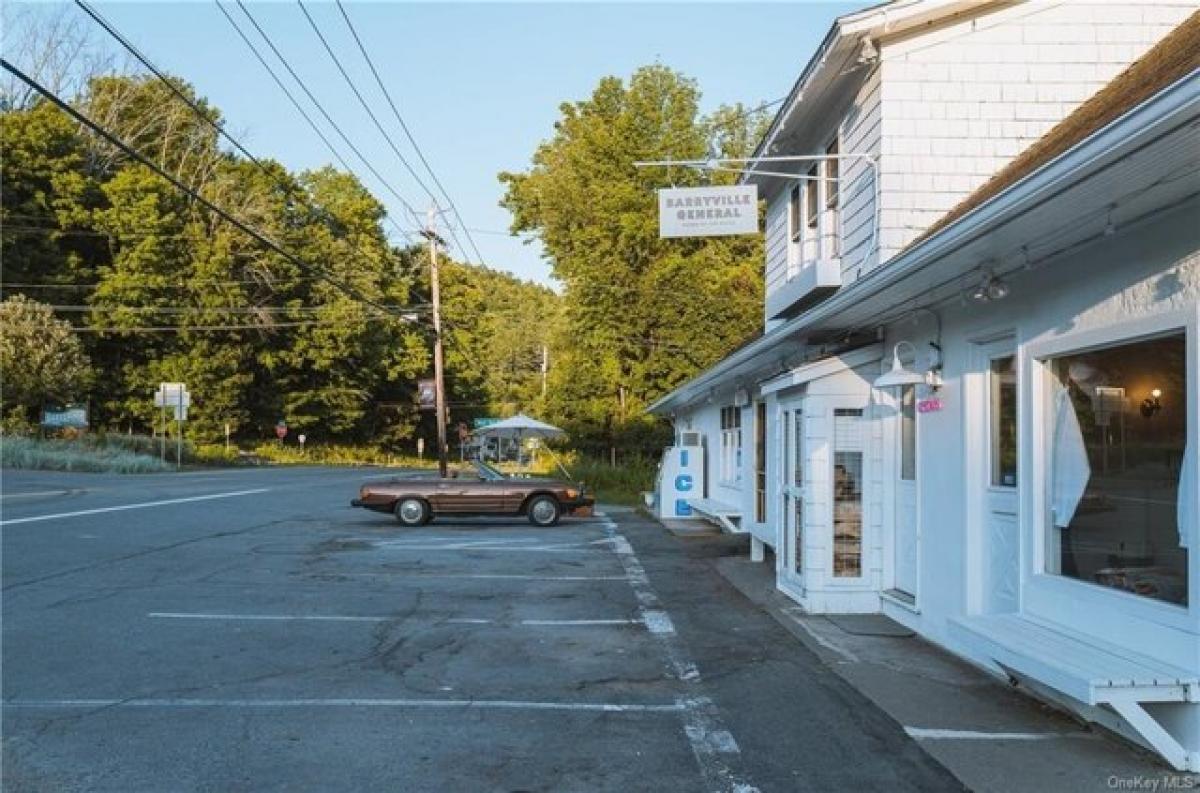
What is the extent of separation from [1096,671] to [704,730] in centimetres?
216

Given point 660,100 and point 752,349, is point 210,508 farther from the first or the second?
point 660,100

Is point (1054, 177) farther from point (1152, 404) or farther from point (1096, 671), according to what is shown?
point (1096, 671)

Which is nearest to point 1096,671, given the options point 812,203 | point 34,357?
point 812,203

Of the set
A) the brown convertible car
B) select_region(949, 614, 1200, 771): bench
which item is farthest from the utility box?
select_region(949, 614, 1200, 771): bench

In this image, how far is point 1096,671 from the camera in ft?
17.2

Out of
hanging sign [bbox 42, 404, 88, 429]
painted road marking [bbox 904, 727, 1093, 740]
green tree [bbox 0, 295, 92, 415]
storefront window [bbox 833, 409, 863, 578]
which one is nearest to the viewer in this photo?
painted road marking [bbox 904, 727, 1093, 740]

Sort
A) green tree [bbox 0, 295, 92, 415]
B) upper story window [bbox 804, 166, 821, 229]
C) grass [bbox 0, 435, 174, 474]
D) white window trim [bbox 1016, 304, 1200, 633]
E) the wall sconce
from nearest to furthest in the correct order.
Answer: white window trim [bbox 1016, 304, 1200, 633] < the wall sconce < upper story window [bbox 804, 166, 821, 229] < grass [bbox 0, 435, 174, 474] < green tree [bbox 0, 295, 92, 415]

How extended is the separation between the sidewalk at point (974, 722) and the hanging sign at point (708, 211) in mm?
5753

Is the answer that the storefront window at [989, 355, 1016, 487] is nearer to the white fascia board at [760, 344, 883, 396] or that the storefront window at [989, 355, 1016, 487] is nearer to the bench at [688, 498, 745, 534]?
the white fascia board at [760, 344, 883, 396]

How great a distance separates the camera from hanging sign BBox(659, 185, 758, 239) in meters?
13.5

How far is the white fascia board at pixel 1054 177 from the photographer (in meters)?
3.90

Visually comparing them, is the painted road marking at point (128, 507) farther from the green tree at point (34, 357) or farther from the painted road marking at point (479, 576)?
the green tree at point (34, 357)

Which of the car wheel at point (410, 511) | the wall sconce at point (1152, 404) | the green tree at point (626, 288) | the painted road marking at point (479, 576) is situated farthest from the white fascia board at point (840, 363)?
the green tree at point (626, 288)

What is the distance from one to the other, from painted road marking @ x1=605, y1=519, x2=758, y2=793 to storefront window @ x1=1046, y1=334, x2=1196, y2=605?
7.82 feet
